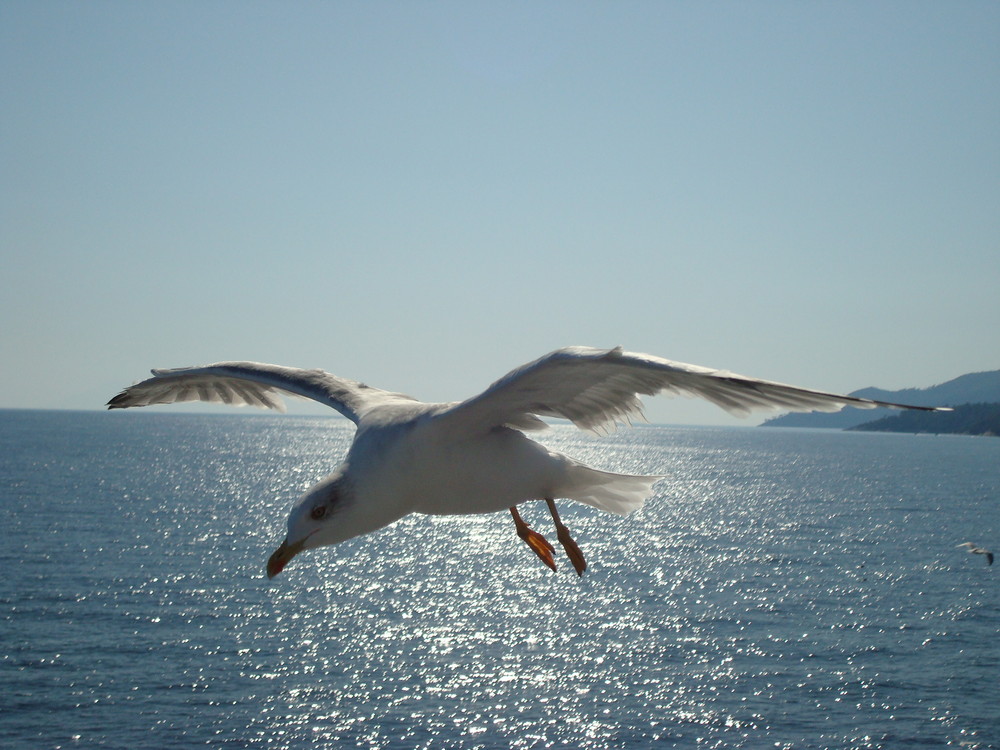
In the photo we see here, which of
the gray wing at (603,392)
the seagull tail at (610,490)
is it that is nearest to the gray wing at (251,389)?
the gray wing at (603,392)

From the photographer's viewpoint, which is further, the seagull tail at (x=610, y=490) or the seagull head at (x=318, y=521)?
the seagull tail at (x=610, y=490)

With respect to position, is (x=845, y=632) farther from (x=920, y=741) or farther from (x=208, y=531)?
(x=208, y=531)

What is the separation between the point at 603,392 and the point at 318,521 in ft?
7.52

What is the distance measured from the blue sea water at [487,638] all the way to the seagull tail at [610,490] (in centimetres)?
3641

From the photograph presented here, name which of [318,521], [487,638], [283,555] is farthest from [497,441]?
[487,638]

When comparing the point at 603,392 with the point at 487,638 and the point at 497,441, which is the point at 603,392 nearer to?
the point at 497,441

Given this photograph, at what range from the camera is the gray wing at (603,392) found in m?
5.73

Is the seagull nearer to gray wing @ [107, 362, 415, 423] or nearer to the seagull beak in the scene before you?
the seagull beak

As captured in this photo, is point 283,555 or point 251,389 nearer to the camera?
point 283,555

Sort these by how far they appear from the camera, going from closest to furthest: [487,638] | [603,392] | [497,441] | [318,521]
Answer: [318,521], [603,392], [497,441], [487,638]

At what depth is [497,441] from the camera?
7172mm

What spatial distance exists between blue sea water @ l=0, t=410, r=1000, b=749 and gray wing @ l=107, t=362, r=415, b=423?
34.1 metres

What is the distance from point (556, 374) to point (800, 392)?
5.50 feet

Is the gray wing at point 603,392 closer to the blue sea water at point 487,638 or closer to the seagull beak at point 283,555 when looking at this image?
the seagull beak at point 283,555
